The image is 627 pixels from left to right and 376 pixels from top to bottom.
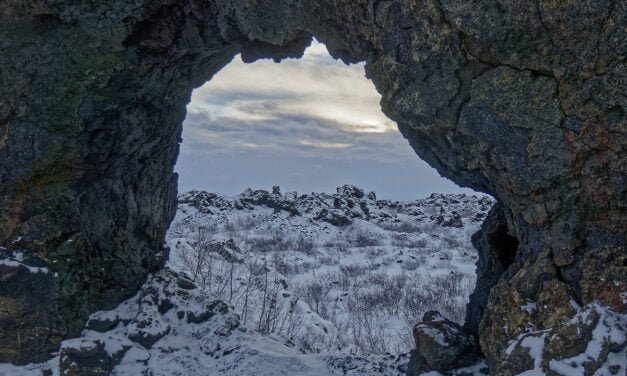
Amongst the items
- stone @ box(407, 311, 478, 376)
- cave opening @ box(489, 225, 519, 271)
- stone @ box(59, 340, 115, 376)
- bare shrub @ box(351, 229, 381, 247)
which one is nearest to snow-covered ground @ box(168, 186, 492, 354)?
bare shrub @ box(351, 229, 381, 247)

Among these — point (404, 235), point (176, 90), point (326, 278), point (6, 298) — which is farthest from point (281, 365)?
point (404, 235)

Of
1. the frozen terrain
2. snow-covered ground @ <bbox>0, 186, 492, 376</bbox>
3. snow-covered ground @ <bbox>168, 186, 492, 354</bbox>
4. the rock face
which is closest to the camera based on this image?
the rock face

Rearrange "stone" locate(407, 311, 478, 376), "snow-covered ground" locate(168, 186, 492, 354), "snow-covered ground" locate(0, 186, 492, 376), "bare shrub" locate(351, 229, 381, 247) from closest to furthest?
"stone" locate(407, 311, 478, 376) → "snow-covered ground" locate(0, 186, 492, 376) → "snow-covered ground" locate(168, 186, 492, 354) → "bare shrub" locate(351, 229, 381, 247)

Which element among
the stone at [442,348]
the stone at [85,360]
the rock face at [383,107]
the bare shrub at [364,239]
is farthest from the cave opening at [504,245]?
the bare shrub at [364,239]

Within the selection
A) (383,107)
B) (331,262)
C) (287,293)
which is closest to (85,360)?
(383,107)

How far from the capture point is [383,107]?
15.4 ft

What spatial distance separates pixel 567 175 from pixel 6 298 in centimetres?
555

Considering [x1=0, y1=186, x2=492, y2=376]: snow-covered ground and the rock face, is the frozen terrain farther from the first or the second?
the rock face

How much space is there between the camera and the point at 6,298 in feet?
18.3

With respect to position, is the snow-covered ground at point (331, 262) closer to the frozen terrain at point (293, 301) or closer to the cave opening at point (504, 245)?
the frozen terrain at point (293, 301)

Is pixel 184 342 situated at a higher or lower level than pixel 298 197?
lower

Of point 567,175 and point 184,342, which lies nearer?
point 567,175

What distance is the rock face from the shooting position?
3566mm

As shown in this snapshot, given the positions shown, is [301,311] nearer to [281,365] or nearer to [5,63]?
[281,365]
